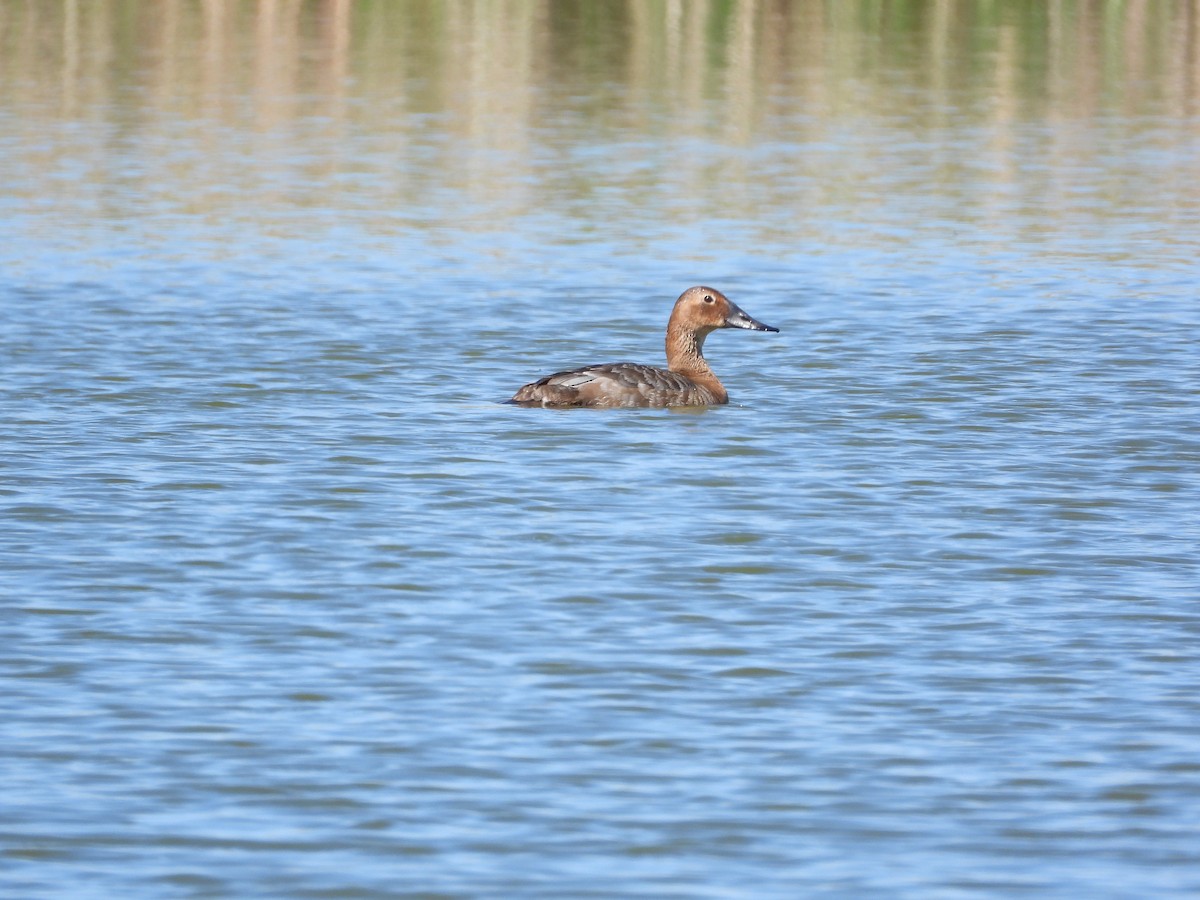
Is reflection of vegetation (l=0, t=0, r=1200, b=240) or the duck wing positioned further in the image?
reflection of vegetation (l=0, t=0, r=1200, b=240)

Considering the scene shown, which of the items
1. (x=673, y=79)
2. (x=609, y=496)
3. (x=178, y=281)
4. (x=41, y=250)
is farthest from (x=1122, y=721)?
(x=673, y=79)

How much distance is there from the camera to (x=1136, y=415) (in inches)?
703

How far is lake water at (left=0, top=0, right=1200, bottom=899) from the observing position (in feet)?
29.8

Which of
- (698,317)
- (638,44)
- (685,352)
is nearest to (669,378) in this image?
(685,352)

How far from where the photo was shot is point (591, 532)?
13930 millimetres

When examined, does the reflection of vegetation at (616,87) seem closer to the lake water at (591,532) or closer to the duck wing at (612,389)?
the lake water at (591,532)

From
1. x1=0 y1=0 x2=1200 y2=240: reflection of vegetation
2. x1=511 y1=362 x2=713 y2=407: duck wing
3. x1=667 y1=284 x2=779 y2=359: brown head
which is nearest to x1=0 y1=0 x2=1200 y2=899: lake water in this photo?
x1=511 y1=362 x2=713 y2=407: duck wing

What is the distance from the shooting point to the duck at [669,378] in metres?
18.0

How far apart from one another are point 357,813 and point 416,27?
164 feet

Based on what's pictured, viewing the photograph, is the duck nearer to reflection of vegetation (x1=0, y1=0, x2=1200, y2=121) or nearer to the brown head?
the brown head

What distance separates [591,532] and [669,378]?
15.0 ft

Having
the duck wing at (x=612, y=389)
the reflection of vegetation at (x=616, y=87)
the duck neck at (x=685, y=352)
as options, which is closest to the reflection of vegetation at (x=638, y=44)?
the reflection of vegetation at (x=616, y=87)

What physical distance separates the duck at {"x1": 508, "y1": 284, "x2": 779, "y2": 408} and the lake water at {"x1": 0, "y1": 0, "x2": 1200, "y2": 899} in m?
0.27

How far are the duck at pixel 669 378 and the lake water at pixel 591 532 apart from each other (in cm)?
27
